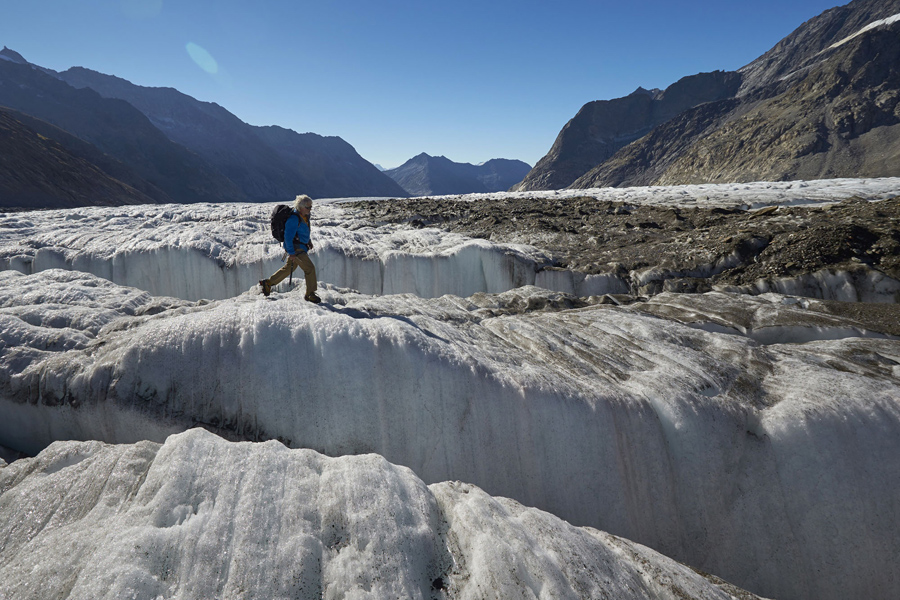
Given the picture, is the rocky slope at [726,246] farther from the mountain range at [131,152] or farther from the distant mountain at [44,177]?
the mountain range at [131,152]

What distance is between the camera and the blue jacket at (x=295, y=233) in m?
6.18

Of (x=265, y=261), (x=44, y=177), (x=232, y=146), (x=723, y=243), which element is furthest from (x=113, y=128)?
(x=723, y=243)

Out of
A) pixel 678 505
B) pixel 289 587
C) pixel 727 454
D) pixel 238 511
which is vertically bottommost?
pixel 678 505

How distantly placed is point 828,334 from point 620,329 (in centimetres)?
302

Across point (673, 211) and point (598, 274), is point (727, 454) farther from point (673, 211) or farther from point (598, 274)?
point (673, 211)

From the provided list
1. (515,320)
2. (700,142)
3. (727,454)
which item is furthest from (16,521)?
(700,142)

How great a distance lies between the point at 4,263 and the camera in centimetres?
1138

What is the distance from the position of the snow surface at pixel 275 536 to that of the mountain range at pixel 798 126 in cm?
9077

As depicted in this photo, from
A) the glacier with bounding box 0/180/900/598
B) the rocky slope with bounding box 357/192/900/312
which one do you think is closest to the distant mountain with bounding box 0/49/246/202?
the rocky slope with bounding box 357/192/900/312

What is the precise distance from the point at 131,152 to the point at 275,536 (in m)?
135

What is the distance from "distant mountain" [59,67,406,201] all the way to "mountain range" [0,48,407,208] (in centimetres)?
44

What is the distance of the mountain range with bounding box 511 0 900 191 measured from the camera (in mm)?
79625

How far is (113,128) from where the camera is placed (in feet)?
354

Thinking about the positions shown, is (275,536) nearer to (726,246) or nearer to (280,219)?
(280,219)
